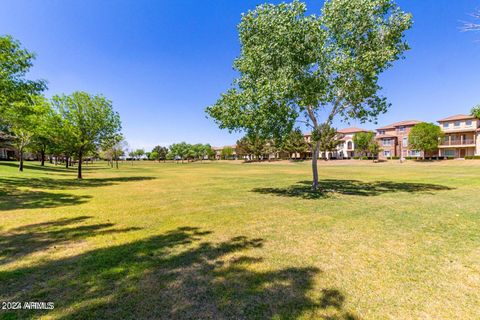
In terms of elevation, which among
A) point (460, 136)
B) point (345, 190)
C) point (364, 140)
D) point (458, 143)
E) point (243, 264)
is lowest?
point (345, 190)

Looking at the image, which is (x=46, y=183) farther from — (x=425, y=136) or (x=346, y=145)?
(x=346, y=145)

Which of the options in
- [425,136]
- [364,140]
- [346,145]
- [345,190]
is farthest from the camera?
[346,145]

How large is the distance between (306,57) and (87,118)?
2342cm

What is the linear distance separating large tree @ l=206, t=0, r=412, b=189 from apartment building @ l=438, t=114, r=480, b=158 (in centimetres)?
7240

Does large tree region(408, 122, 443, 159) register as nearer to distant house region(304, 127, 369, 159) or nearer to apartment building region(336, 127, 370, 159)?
→ distant house region(304, 127, 369, 159)

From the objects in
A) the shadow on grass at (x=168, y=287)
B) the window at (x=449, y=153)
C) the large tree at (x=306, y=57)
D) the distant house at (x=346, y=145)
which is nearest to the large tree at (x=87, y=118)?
the large tree at (x=306, y=57)

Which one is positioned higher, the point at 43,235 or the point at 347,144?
the point at 347,144

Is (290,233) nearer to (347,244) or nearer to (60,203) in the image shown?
(347,244)

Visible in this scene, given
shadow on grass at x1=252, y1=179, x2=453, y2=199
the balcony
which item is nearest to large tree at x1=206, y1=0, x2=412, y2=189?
shadow on grass at x1=252, y1=179, x2=453, y2=199

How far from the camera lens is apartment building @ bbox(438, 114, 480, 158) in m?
63.9

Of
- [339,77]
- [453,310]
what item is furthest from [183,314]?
[339,77]

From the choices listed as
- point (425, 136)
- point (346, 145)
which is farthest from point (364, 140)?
point (346, 145)

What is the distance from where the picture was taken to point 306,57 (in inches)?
560

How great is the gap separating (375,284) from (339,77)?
42.7 feet
